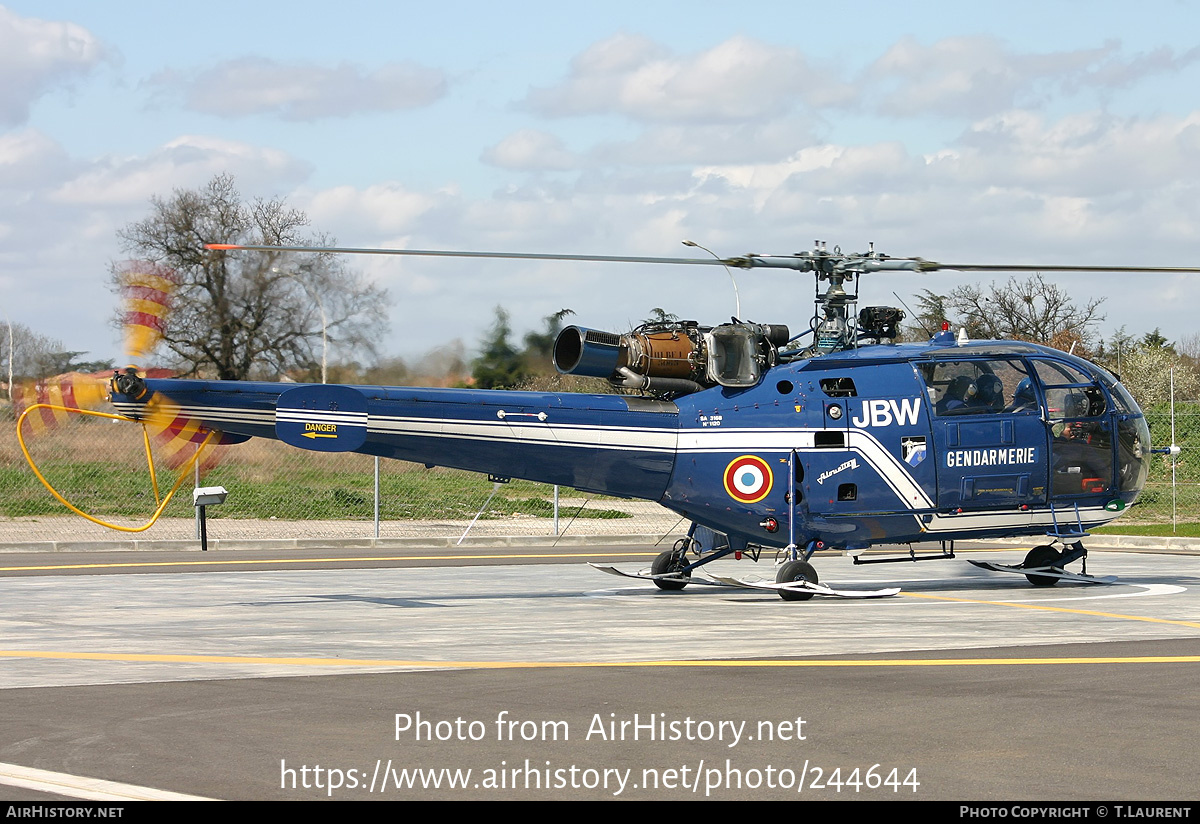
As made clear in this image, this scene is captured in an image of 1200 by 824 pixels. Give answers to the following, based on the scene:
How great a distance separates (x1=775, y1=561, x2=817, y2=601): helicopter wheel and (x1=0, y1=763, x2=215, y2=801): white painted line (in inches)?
442

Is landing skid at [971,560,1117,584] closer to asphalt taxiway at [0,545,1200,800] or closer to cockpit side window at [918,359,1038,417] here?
asphalt taxiway at [0,545,1200,800]

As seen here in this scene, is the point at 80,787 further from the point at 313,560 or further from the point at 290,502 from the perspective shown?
the point at 290,502

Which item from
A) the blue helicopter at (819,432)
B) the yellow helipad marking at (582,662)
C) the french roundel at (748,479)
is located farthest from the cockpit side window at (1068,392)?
the yellow helipad marking at (582,662)

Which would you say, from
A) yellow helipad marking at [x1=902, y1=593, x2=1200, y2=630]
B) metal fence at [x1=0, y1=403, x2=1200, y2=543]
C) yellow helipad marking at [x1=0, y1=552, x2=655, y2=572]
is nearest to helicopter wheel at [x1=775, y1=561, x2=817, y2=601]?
yellow helipad marking at [x1=902, y1=593, x2=1200, y2=630]

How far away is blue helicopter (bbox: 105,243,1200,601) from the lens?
17766mm

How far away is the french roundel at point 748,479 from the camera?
18.2m

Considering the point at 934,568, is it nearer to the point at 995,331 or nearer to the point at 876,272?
the point at 876,272

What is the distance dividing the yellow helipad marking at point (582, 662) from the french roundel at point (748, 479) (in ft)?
18.3

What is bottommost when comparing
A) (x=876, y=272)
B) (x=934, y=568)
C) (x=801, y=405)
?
(x=934, y=568)

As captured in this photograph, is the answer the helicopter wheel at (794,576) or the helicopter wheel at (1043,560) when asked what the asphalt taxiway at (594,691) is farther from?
the helicopter wheel at (1043,560)

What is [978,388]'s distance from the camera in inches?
729
